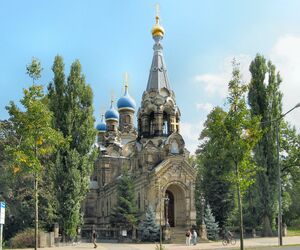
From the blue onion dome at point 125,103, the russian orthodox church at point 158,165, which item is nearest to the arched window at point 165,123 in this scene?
the russian orthodox church at point 158,165

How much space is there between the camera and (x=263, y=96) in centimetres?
3772

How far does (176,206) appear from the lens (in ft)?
138

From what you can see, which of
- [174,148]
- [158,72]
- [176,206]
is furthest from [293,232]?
[158,72]

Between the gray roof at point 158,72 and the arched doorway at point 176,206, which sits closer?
the arched doorway at point 176,206

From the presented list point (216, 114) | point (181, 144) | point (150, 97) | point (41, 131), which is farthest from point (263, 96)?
point (41, 131)

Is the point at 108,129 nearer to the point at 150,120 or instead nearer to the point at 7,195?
the point at 150,120

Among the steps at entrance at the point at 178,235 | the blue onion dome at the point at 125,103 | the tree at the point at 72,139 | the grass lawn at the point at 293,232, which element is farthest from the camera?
the blue onion dome at the point at 125,103

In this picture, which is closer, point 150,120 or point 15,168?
point 15,168

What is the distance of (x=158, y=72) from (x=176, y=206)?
588 inches

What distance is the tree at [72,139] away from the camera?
2936cm

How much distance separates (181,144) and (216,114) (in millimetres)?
20084

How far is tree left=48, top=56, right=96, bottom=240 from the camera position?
29359 mm

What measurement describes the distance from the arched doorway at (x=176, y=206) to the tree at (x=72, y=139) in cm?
1324

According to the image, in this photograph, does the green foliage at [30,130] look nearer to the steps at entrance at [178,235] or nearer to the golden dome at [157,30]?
the steps at entrance at [178,235]
